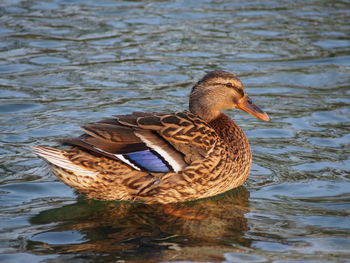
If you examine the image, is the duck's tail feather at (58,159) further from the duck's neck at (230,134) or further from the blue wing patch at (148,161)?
the duck's neck at (230,134)

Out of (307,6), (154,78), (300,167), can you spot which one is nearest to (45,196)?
(300,167)

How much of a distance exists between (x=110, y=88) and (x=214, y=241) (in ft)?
15.2

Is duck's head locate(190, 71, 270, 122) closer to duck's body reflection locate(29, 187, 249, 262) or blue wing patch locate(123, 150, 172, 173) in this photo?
→ duck's body reflection locate(29, 187, 249, 262)

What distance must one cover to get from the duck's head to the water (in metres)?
0.91

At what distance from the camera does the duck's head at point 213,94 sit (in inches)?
306

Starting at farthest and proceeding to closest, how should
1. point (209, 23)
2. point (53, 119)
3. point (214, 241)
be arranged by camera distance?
1. point (209, 23)
2. point (53, 119)
3. point (214, 241)

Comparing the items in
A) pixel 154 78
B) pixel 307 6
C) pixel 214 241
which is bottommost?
pixel 214 241

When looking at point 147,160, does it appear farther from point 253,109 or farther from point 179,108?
point 179,108

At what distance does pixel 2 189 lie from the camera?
289 inches

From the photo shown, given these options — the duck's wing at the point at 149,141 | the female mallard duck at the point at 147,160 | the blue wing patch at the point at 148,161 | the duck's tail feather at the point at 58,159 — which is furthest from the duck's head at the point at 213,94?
the duck's tail feather at the point at 58,159

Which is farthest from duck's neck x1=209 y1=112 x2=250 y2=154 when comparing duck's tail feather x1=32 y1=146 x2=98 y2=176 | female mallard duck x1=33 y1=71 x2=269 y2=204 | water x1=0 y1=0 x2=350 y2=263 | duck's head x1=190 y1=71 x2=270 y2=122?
duck's tail feather x1=32 y1=146 x2=98 y2=176

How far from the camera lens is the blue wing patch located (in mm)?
6855

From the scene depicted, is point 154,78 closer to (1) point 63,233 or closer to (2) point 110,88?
(2) point 110,88

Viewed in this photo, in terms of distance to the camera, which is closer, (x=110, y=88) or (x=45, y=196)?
(x=45, y=196)
